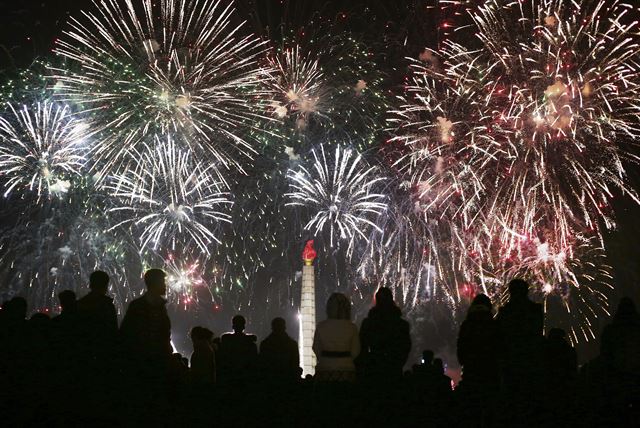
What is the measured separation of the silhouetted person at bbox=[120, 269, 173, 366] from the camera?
31.7ft

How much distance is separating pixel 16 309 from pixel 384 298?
445 centimetres

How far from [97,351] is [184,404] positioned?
56.4 inches

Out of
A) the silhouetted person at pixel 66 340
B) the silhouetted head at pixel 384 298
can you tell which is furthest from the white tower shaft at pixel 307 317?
the silhouetted person at pixel 66 340

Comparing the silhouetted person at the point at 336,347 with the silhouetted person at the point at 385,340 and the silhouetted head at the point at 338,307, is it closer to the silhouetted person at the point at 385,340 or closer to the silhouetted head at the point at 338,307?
the silhouetted head at the point at 338,307

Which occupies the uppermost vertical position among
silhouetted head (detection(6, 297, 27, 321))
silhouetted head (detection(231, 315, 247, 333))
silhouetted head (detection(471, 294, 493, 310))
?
silhouetted head (detection(231, 315, 247, 333))

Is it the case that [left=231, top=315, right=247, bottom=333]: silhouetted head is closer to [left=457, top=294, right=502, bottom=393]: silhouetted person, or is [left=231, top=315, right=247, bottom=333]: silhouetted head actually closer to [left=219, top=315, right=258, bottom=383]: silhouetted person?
[left=219, top=315, right=258, bottom=383]: silhouetted person

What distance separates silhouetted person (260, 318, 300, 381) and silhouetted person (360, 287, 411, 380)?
140cm

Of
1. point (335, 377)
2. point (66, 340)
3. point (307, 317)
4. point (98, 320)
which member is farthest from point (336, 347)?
point (307, 317)

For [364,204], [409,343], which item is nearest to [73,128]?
[364,204]

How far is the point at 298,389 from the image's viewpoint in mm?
10570

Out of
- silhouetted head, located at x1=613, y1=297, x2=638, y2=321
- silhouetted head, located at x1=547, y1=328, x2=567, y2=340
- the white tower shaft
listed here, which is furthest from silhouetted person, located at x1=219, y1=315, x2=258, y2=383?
the white tower shaft

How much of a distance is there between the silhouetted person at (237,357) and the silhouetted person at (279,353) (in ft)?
0.65

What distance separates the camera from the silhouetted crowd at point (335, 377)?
9.40m

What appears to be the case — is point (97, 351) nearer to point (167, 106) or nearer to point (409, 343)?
point (409, 343)
